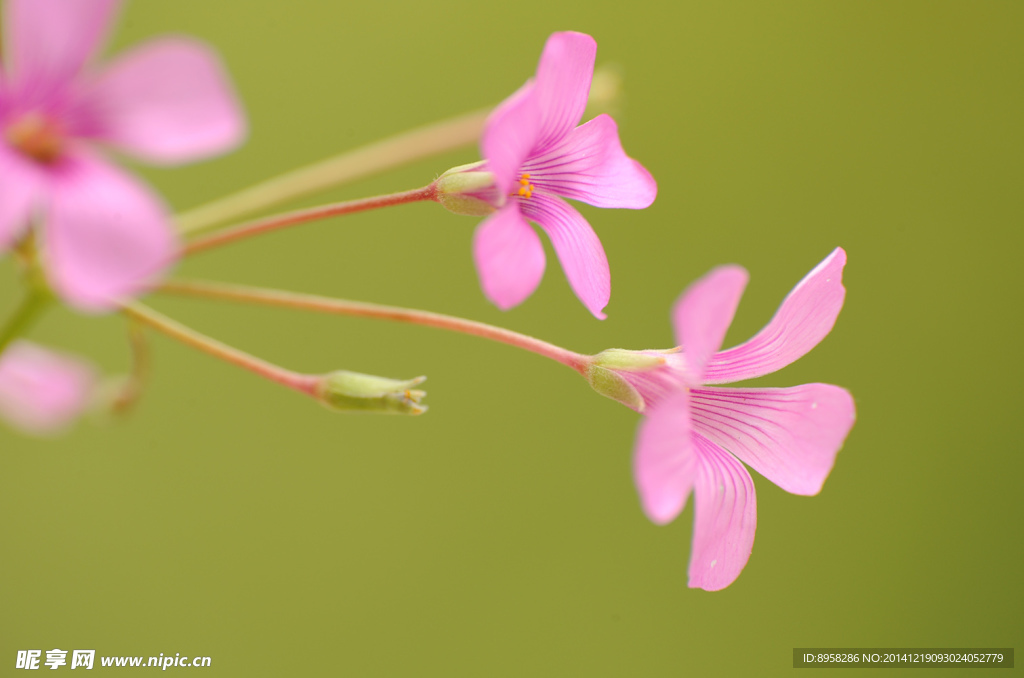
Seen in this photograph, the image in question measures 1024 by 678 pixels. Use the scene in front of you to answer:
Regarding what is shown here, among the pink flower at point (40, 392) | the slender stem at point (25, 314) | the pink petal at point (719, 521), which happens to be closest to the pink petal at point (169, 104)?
the slender stem at point (25, 314)

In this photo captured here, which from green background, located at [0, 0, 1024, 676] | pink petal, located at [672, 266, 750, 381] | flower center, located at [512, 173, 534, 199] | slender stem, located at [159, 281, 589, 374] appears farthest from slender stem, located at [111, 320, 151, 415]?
green background, located at [0, 0, 1024, 676]

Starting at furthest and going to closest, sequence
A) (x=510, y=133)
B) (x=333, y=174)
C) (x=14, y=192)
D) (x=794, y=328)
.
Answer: (x=333, y=174)
(x=794, y=328)
(x=510, y=133)
(x=14, y=192)

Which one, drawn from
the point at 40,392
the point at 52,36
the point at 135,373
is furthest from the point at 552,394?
the point at 52,36

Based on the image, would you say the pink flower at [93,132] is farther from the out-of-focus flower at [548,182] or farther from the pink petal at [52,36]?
the out-of-focus flower at [548,182]

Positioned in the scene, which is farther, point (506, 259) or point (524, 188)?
point (524, 188)

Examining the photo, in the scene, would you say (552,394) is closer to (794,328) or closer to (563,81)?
(794,328)

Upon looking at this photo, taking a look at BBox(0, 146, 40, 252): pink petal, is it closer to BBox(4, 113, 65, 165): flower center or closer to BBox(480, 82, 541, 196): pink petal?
BBox(4, 113, 65, 165): flower center

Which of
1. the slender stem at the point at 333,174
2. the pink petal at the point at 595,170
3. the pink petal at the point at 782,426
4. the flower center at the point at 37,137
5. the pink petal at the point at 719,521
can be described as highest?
the slender stem at the point at 333,174
